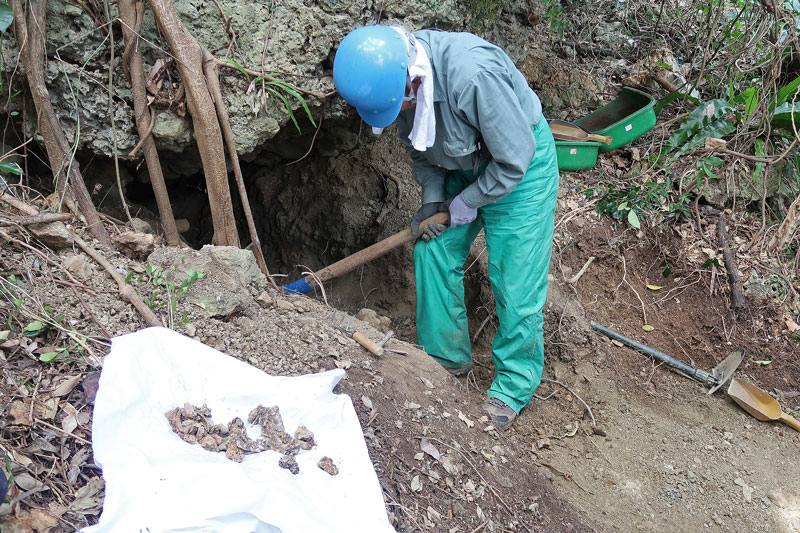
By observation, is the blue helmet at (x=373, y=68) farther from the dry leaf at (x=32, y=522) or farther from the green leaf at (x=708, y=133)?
the green leaf at (x=708, y=133)

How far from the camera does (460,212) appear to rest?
2791mm

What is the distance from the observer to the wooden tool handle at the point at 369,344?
234cm

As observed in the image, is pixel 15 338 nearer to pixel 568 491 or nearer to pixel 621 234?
pixel 568 491

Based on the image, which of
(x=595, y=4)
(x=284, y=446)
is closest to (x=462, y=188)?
(x=284, y=446)

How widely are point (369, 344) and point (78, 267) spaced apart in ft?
3.82

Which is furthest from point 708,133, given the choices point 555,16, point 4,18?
point 4,18

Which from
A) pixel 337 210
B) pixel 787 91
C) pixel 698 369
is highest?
pixel 787 91

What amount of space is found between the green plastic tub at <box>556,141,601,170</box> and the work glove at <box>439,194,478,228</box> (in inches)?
60.1

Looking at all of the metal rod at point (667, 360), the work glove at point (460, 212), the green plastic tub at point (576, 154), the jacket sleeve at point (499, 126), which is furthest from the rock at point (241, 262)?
the green plastic tub at point (576, 154)

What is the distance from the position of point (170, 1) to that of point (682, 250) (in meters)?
3.41

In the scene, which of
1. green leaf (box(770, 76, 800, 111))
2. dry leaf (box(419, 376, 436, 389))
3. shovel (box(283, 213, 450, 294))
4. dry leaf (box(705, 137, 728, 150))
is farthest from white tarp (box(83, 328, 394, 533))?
green leaf (box(770, 76, 800, 111))

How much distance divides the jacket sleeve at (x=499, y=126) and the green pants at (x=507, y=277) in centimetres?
21

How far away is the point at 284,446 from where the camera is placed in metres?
1.69

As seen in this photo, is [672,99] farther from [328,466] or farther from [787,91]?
[328,466]
